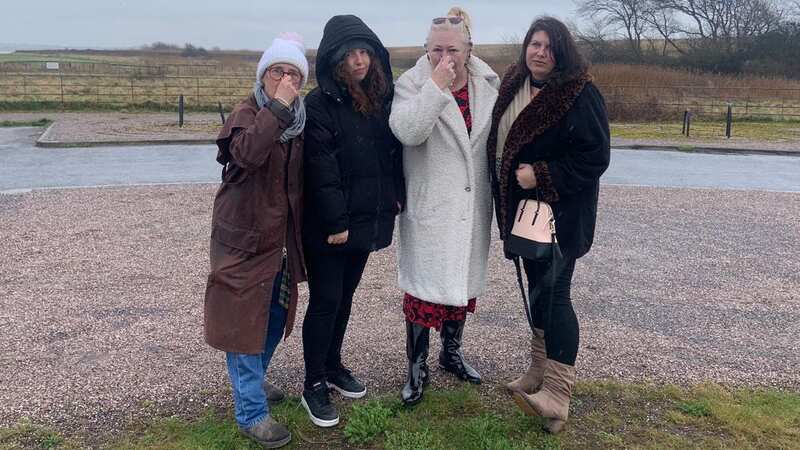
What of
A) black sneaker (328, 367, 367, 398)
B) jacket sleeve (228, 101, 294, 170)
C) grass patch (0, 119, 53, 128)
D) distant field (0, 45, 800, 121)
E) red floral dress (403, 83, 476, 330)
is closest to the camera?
jacket sleeve (228, 101, 294, 170)

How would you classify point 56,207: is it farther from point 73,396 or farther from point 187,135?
point 187,135

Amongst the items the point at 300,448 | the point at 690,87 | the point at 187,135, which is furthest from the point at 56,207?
the point at 690,87

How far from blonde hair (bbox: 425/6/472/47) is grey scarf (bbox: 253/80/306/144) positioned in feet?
2.42

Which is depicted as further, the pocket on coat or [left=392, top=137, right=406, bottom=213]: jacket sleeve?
[left=392, top=137, right=406, bottom=213]: jacket sleeve

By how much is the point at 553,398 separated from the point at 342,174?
1.48 m

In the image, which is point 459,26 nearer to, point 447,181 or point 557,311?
point 447,181

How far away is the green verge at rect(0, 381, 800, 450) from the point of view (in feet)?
10.8

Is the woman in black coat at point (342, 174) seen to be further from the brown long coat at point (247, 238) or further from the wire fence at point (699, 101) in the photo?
the wire fence at point (699, 101)

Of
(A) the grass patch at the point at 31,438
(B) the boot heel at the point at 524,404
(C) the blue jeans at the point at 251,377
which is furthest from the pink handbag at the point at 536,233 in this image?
(A) the grass patch at the point at 31,438

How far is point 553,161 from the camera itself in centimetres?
321

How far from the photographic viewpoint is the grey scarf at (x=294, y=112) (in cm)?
298

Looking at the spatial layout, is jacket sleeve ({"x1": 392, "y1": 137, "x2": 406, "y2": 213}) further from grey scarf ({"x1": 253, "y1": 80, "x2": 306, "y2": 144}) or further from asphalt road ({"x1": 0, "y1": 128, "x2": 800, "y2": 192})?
asphalt road ({"x1": 0, "y1": 128, "x2": 800, "y2": 192})

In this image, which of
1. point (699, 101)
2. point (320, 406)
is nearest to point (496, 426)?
point (320, 406)

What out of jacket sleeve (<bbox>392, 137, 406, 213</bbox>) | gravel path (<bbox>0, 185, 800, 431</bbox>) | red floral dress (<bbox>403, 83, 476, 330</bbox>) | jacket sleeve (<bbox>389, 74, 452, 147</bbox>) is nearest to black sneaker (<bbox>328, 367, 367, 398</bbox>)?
gravel path (<bbox>0, 185, 800, 431</bbox>)
